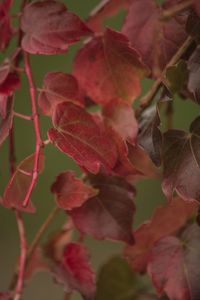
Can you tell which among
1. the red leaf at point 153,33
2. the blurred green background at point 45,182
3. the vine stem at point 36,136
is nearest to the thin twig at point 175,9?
the red leaf at point 153,33

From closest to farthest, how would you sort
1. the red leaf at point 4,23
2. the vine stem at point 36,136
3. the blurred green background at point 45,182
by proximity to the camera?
the vine stem at point 36,136, the red leaf at point 4,23, the blurred green background at point 45,182

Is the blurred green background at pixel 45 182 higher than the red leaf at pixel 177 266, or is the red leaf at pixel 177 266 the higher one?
the red leaf at pixel 177 266

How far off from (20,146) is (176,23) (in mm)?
834

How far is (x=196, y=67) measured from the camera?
0.48 m

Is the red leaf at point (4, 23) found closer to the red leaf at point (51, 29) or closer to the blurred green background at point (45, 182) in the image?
A: the red leaf at point (51, 29)

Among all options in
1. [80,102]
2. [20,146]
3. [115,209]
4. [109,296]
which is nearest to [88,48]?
[80,102]

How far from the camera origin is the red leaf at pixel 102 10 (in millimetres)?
568

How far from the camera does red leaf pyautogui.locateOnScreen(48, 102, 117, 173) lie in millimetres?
453

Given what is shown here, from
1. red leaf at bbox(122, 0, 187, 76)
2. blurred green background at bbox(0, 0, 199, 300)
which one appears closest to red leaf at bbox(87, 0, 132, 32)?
red leaf at bbox(122, 0, 187, 76)

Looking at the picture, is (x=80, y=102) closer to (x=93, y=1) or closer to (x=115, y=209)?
(x=115, y=209)

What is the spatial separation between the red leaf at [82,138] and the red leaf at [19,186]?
0.15ft

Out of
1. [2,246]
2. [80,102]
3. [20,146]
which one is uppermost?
[80,102]

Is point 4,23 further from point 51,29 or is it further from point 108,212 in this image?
point 108,212

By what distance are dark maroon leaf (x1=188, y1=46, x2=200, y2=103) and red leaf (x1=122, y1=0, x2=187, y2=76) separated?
0.05 meters
